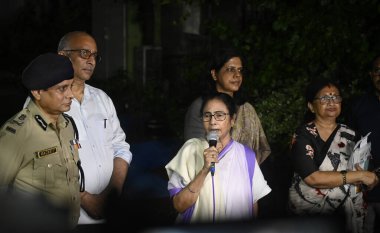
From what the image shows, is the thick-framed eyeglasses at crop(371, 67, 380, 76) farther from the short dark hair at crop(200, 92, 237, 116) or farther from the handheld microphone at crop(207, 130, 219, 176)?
the handheld microphone at crop(207, 130, 219, 176)

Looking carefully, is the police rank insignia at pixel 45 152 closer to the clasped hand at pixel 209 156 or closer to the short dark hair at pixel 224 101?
the clasped hand at pixel 209 156

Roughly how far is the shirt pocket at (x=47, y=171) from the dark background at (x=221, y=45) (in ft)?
6.33

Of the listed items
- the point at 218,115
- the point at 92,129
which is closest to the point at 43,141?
the point at 92,129

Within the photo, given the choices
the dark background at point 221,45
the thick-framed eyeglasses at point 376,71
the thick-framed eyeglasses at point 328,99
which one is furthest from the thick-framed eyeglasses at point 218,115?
the thick-framed eyeglasses at point 376,71

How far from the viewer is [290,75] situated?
749 centimetres

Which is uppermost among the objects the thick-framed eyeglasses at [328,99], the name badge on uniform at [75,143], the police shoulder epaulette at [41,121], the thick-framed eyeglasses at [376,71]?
the thick-framed eyeglasses at [376,71]

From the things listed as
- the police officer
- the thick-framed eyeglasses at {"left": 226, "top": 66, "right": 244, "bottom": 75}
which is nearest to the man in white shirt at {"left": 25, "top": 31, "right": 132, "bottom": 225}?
the police officer

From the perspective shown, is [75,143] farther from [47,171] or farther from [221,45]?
[221,45]

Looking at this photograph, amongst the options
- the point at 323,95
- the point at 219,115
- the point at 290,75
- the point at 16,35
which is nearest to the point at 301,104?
the point at 290,75

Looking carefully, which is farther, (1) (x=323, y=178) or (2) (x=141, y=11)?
(2) (x=141, y=11)

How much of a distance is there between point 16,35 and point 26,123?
33.6ft

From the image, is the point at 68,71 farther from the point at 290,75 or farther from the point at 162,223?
the point at 290,75

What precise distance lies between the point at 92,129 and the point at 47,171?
2.50 ft

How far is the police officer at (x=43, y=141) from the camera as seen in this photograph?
3.21m
